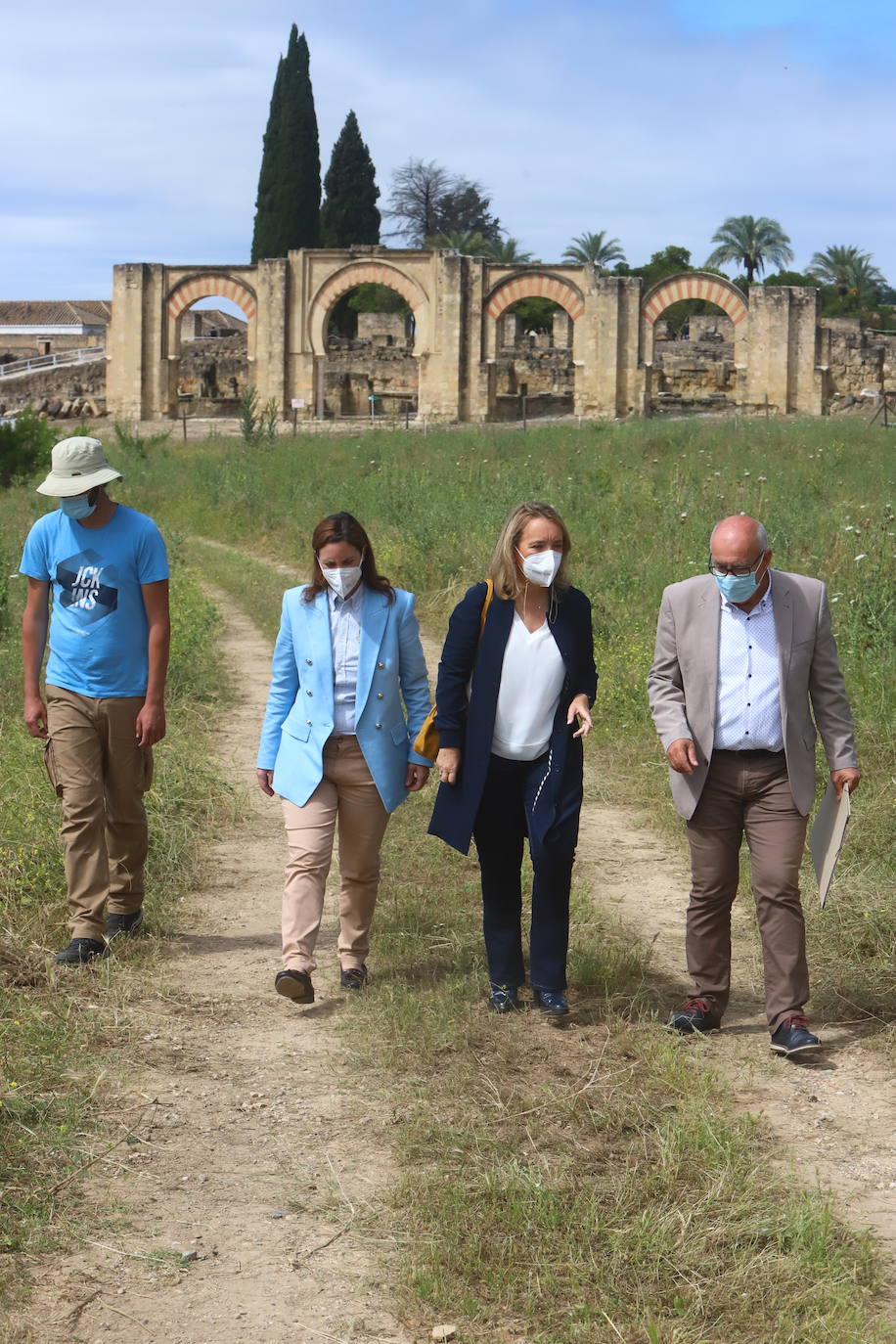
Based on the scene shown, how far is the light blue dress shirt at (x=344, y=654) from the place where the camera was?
530cm

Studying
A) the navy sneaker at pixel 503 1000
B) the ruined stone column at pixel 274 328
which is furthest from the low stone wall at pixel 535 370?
the navy sneaker at pixel 503 1000

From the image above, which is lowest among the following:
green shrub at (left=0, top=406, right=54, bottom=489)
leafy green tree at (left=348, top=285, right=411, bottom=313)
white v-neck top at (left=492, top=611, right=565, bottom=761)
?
white v-neck top at (left=492, top=611, right=565, bottom=761)

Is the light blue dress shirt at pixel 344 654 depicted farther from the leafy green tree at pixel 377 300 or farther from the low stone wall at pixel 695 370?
the leafy green tree at pixel 377 300

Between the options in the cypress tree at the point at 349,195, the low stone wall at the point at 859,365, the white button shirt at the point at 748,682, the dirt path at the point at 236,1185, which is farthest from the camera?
the cypress tree at the point at 349,195

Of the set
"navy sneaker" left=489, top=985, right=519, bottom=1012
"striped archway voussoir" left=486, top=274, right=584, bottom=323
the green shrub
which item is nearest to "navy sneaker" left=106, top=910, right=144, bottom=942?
"navy sneaker" left=489, top=985, right=519, bottom=1012

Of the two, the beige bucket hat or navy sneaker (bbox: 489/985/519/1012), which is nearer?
navy sneaker (bbox: 489/985/519/1012)

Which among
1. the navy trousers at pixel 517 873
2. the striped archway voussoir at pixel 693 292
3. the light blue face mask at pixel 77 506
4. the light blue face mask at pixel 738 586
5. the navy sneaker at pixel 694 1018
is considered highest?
the striped archway voussoir at pixel 693 292

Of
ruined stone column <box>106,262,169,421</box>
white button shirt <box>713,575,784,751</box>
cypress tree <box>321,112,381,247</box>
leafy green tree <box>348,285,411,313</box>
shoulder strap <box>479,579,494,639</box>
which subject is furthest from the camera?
leafy green tree <box>348,285,411,313</box>

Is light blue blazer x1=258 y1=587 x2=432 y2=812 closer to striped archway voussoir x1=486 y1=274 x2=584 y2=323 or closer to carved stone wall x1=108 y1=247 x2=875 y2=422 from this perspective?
carved stone wall x1=108 y1=247 x2=875 y2=422

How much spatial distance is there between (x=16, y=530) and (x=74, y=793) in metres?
13.1

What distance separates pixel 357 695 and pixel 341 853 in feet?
1.92

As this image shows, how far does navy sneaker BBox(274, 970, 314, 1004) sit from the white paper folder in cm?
175

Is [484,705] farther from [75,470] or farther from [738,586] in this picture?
[75,470]

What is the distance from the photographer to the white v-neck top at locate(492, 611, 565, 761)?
4973mm
